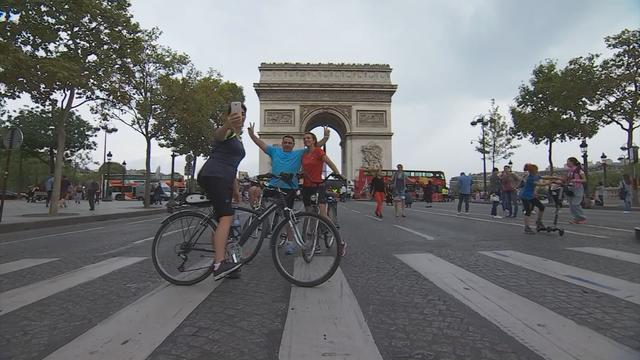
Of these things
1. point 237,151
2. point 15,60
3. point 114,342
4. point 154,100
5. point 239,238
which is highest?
point 154,100

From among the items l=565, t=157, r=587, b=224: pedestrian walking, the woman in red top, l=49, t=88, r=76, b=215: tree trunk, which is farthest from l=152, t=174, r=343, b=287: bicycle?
l=49, t=88, r=76, b=215: tree trunk

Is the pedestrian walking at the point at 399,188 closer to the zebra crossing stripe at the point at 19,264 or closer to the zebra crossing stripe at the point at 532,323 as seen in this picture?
the zebra crossing stripe at the point at 532,323

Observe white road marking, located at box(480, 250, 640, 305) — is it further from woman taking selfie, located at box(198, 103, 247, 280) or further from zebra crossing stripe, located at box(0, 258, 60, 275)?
zebra crossing stripe, located at box(0, 258, 60, 275)

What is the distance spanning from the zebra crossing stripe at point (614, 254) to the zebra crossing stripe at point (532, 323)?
2330 millimetres

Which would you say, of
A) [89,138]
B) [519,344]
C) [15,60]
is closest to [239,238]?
[519,344]

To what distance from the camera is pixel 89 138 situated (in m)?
50.2

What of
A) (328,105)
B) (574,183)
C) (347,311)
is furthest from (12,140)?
(328,105)

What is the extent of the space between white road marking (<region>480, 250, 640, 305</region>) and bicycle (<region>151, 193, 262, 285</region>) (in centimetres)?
309

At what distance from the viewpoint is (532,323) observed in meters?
2.99

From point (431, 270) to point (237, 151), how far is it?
2.40 meters

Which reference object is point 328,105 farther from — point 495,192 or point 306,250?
point 306,250

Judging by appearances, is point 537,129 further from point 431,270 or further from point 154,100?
point 431,270

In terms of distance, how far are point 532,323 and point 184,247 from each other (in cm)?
308

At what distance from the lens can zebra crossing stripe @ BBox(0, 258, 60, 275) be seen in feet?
17.3
